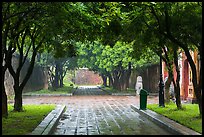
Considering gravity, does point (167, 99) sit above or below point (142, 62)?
below

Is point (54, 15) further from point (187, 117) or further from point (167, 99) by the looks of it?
point (167, 99)

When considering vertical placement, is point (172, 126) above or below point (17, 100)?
below

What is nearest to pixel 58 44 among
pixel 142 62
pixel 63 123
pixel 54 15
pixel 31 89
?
pixel 63 123

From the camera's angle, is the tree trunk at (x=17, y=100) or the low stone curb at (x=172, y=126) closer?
the low stone curb at (x=172, y=126)

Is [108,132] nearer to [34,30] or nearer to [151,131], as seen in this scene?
[151,131]

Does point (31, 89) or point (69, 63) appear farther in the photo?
point (69, 63)

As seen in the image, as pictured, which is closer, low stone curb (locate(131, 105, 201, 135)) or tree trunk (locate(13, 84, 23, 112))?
low stone curb (locate(131, 105, 201, 135))

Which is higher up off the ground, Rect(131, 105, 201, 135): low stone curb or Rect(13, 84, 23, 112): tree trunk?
Rect(13, 84, 23, 112): tree trunk

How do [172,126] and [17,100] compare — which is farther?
[17,100]

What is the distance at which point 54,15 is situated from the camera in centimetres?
1217

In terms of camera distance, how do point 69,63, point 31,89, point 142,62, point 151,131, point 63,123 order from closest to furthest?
point 151,131
point 63,123
point 142,62
point 31,89
point 69,63

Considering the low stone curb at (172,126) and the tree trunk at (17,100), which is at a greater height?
the tree trunk at (17,100)

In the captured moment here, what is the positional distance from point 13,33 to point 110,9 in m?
4.90

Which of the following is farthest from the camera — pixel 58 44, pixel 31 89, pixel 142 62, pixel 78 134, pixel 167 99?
pixel 31 89
